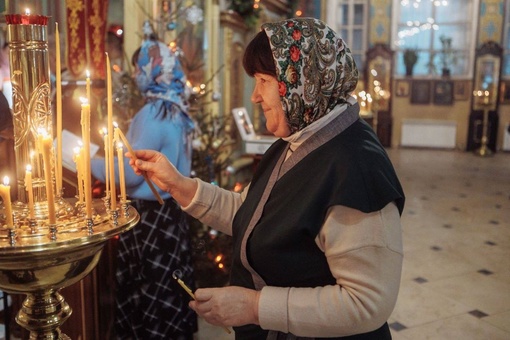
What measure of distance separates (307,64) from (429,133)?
13.5 metres

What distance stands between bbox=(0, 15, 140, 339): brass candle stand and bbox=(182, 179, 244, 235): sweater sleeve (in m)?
0.49

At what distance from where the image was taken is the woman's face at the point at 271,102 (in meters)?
1.35

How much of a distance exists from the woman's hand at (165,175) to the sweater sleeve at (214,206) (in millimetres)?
22

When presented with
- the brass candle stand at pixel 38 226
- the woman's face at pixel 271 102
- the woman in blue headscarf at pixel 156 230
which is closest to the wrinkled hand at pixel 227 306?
the brass candle stand at pixel 38 226

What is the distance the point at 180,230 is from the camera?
293 centimetres

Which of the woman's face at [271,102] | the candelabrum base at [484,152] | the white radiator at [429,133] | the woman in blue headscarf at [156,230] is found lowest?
the candelabrum base at [484,152]

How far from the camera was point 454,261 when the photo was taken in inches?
201

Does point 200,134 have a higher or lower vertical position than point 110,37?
lower

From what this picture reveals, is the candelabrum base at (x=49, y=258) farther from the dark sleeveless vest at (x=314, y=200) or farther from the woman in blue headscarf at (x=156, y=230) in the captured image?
the woman in blue headscarf at (x=156, y=230)

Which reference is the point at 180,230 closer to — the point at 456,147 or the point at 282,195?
the point at 282,195

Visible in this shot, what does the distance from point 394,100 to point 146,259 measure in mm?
12236

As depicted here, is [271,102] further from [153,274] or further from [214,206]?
[153,274]

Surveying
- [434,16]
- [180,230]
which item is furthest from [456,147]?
[180,230]

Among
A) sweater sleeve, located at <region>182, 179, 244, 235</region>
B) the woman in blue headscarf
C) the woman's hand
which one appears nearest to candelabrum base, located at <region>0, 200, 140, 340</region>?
the woman's hand
